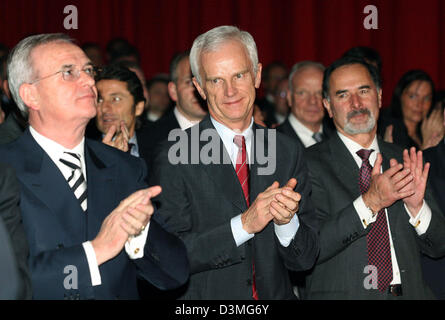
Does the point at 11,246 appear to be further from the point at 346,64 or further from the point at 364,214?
the point at 346,64

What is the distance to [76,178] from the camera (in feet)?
8.18

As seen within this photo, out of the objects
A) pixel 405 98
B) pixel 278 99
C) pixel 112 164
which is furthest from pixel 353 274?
pixel 278 99

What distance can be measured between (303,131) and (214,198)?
8.53 ft

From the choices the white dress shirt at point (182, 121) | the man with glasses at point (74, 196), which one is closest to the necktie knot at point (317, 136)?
the white dress shirt at point (182, 121)

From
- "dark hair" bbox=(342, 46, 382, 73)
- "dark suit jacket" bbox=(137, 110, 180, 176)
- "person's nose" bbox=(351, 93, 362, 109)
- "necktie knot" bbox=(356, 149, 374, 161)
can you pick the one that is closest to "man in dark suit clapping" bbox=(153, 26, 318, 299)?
"necktie knot" bbox=(356, 149, 374, 161)

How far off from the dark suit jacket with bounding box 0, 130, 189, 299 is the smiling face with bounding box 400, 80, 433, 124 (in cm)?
369

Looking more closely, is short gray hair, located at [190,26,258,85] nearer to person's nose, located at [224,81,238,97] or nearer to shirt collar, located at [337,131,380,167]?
person's nose, located at [224,81,238,97]

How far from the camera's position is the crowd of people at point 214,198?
229cm

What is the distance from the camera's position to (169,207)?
277cm

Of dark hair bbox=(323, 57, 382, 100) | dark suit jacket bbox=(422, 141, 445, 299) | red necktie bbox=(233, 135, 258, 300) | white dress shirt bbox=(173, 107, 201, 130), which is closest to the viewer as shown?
red necktie bbox=(233, 135, 258, 300)

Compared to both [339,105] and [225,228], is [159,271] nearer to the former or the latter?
[225,228]

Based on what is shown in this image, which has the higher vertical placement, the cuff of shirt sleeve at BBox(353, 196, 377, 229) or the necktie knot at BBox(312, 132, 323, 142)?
the necktie knot at BBox(312, 132, 323, 142)

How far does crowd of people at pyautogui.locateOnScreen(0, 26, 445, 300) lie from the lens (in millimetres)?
2291

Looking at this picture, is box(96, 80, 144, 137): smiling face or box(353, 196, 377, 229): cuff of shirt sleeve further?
box(96, 80, 144, 137): smiling face
